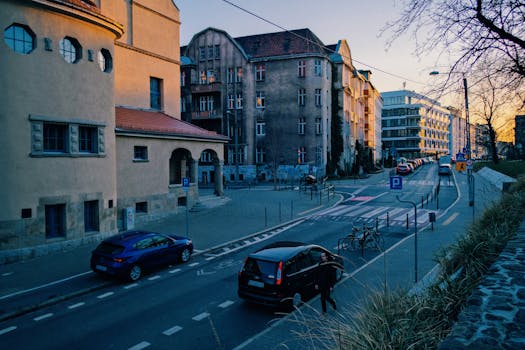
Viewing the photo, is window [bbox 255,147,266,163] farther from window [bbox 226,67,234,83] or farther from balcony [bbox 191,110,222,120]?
window [bbox 226,67,234,83]

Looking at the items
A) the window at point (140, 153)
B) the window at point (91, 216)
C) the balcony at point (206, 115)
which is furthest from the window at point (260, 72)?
the window at point (91, 216)

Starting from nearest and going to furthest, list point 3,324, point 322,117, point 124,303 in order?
point 3,324 → point 124,303 → point 322,117

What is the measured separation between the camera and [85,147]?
18.4 metres

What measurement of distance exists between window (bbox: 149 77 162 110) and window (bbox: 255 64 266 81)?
86.3ft

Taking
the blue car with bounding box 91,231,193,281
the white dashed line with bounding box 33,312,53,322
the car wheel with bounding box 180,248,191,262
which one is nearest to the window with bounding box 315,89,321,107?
the car wheel with bounding box 180,248,191,262

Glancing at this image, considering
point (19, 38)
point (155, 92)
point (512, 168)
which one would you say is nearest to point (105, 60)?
point (19, 38)

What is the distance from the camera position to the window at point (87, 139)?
59.6ft

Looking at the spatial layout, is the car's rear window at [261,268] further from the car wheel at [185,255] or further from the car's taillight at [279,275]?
the car wheel at [185,255]

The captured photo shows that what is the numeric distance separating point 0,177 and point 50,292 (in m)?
6.03

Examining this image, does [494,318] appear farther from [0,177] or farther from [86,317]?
[0,177]

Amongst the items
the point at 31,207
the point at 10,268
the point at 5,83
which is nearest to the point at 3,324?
the point at 10,268

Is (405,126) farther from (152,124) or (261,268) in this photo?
(261,268)

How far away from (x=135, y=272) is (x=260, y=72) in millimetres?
44058

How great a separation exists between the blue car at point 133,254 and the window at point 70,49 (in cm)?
883
